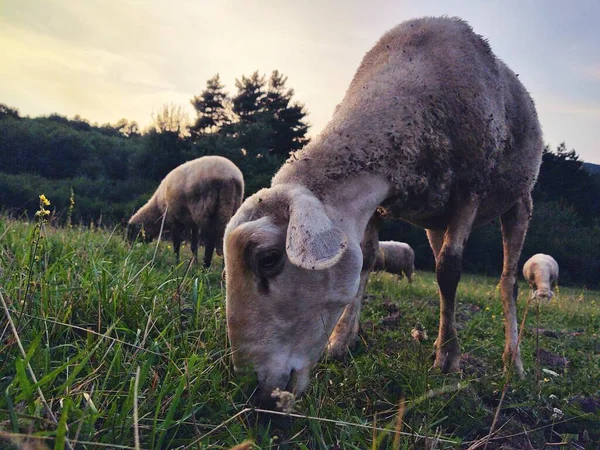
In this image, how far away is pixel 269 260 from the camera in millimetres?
2195

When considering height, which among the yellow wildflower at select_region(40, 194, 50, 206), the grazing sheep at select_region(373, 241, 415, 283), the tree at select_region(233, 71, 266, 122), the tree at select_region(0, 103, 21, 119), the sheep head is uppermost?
the tree at select_region(233, 71, 266, 122)

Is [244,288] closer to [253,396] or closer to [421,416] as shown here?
[253,396]

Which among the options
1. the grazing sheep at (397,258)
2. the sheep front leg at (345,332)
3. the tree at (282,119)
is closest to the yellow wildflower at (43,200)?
the sheep front leg at (345,332)

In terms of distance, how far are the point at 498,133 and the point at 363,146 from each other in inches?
47.9

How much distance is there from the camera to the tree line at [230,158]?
2891 cm

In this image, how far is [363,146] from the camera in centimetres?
264

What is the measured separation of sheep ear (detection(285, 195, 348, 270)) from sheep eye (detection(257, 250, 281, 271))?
0.19 meters

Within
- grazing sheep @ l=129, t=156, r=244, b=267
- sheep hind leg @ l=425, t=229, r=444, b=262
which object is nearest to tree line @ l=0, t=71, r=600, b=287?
grazing sheep @ l=129, t=156, r=244, b=267

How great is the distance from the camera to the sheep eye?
2164 mm

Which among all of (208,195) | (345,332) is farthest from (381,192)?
(208,195)

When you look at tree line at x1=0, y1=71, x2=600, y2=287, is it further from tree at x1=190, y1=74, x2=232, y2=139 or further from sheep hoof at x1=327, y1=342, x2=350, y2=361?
sheep hoof at x1=327, y1=342, x2=350, y2=361

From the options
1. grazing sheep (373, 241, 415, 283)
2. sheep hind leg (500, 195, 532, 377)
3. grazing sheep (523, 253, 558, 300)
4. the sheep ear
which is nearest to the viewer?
the sheep ear

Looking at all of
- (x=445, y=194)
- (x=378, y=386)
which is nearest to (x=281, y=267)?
(x=378, y=386)

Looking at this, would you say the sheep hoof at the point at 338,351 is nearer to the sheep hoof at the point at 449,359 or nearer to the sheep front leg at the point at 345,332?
the sheep front leg at the point at 345,332
